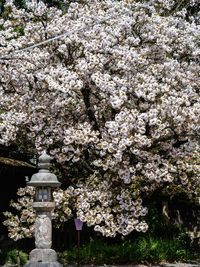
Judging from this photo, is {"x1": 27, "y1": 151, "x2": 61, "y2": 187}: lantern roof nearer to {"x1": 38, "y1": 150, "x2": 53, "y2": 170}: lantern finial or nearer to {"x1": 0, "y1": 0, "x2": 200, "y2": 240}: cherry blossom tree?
{"x1": 38, "y1": 150, "x2": 53, "y2": 170}: lantern finial

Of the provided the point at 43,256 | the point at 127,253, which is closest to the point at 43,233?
the point at 43,256

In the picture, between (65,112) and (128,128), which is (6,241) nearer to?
(65,112)

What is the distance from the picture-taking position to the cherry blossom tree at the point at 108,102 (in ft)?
43.4

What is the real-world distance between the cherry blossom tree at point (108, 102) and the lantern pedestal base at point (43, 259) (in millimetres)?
2835

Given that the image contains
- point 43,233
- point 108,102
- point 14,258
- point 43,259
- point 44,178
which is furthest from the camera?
point 14,258

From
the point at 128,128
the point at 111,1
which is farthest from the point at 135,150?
the point at 111,1

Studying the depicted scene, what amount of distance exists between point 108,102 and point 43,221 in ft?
13.9

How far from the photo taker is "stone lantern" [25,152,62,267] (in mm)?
10328

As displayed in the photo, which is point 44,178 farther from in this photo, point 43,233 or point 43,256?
point 43,256

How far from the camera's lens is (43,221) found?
35.1 feet

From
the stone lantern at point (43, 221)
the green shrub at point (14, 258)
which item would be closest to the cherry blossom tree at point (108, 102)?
the green shrub at point (14, 258)

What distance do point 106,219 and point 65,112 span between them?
3077mm

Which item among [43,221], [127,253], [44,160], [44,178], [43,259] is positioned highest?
[44,160]

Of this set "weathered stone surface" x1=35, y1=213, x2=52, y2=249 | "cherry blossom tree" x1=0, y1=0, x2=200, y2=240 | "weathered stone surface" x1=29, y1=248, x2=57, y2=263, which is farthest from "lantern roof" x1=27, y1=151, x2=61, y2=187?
"cherry blossom tree" x1=0, y1=0, x2=200, y2=240
